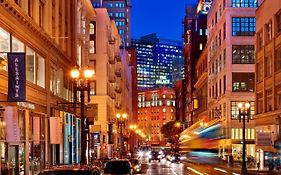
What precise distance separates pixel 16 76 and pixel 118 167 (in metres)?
7.02

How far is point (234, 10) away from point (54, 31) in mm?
44083

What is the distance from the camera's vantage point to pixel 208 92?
373 feet

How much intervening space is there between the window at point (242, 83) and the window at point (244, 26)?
6.21 m

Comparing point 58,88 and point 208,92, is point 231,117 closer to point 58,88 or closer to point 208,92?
point 208,92

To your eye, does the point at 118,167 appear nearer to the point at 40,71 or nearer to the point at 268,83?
the point at 40,71

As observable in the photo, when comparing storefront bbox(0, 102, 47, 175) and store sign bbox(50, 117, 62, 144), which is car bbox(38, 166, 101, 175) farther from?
store sign bbox(50, 117, 62, 144)

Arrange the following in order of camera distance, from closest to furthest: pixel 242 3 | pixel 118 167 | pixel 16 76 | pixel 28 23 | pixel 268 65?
pixel 16 76 < pixel 118 167 < pixel 28 23 < pixel 268 65 < pixel 242 3

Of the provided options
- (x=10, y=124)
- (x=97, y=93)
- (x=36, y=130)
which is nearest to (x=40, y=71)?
(x=36, y=130)

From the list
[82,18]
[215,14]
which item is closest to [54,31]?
[82,18]

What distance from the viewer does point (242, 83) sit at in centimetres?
8888

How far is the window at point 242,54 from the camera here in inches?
3462

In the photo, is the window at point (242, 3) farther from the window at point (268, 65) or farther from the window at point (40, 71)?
the window at point (40, 71)

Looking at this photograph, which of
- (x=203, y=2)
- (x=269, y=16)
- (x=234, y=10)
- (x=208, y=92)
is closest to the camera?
(x=269, y=16)

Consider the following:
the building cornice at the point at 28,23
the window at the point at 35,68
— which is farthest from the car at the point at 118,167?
the window at the point at 35,68
